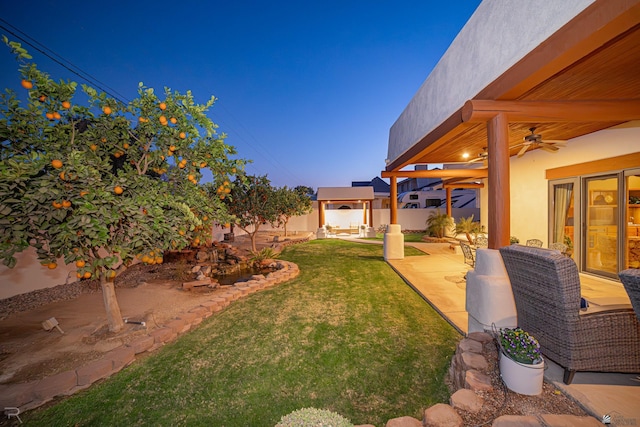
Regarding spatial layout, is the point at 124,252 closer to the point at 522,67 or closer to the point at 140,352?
the point at 140,352

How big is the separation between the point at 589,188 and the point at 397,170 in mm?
4681

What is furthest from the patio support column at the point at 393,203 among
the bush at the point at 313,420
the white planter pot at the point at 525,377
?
the bush at the point at 313,420

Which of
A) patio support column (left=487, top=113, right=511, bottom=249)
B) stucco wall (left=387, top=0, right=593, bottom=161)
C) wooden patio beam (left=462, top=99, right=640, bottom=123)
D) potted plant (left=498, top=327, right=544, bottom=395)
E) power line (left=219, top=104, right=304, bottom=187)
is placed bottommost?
potted plant (left=498, top=327, right=544, bottom=395)

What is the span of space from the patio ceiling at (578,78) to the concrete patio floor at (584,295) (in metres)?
2.93

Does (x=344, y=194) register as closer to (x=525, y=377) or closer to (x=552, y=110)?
(x=552, y=110)

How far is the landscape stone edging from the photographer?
2607 millimetres

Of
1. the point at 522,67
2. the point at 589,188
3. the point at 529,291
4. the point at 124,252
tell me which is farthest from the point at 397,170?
the point at 124,252

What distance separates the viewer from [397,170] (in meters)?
8.78

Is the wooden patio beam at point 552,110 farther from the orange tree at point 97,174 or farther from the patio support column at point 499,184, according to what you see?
the orange tree at point 97,174

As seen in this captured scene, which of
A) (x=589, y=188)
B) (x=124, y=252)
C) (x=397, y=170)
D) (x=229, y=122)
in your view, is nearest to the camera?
(x=124, y=252)

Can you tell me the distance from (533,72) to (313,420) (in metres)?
3.75

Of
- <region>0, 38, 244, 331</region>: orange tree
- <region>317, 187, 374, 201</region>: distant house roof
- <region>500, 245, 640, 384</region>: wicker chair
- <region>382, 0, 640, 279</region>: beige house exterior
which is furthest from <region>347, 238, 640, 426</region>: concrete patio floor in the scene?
<region>317, 187, 374, 201</region>: distant house roof

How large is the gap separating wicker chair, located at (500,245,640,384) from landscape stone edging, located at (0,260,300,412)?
4777 millimetres

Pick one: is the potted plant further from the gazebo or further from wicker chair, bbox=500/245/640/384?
the gazebo
